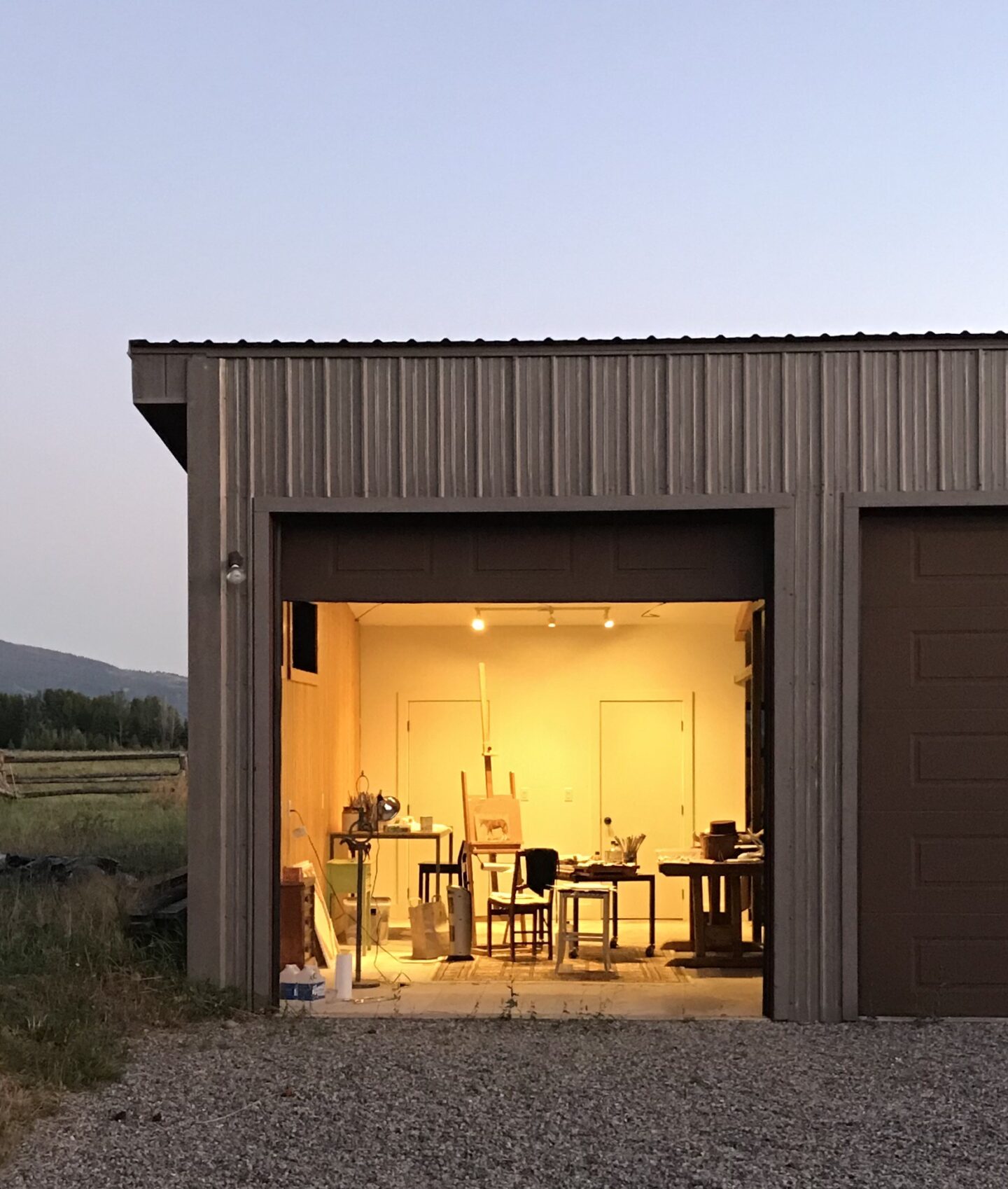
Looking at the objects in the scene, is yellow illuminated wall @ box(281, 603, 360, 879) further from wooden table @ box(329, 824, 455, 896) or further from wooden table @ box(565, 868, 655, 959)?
wooden table @ box(565, 868, 655, 959)

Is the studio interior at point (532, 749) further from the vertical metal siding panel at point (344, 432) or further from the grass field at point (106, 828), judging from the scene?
the vertical metal siding panel at point (344, 432)

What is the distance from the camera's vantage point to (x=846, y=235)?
1634 centimetres

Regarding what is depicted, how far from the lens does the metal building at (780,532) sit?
8.91m

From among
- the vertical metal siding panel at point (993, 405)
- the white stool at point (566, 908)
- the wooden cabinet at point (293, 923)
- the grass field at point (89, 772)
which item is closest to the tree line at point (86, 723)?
the grass field at point (89, 772)

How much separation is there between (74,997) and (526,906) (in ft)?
14.7

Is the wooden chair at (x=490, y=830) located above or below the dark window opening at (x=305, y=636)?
below

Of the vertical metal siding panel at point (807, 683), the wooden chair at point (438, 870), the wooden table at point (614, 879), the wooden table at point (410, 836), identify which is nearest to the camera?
the vertical metal siding panel at point (807, 683)

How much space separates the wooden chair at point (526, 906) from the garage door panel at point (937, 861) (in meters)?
3.48

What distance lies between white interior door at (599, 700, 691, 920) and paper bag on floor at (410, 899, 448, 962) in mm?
2887

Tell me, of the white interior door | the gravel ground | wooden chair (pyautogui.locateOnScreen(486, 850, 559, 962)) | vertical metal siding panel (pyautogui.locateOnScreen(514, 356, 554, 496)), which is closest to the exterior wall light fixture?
vertical metal siding panel (pyautogui.locateOnScreen(514, 356, 554, 496))

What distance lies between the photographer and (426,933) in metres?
11.9

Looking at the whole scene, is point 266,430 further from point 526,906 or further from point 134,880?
point 134,880

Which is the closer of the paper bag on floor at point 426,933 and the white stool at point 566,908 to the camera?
the white stool at point 566,908

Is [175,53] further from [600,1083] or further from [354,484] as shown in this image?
[600,1083]
